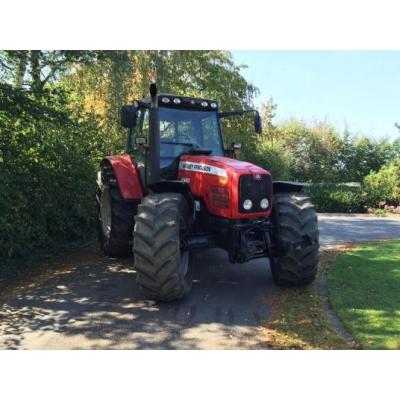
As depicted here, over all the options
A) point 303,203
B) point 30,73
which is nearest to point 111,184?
point 303,203

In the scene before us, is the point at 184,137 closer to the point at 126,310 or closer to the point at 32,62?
the point at 126,310

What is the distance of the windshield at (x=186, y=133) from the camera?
5.57m

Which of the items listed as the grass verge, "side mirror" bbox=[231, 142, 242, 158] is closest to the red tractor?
the grass verge

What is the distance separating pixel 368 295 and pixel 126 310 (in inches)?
120

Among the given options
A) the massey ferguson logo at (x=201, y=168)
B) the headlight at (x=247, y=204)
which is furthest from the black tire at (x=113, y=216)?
the headlight at (x=247, y=204)

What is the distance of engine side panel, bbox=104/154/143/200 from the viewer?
5961mm

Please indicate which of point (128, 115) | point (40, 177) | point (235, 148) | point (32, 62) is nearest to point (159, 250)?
point (128, 115)

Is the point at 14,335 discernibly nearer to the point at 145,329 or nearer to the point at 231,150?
the point at 145,329

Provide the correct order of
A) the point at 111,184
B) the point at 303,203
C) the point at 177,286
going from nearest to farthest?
the point at 177,286, the point at 303,203, the point at 111,184

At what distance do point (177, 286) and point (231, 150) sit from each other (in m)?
2.82

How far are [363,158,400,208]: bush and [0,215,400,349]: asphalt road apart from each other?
13.4 meters

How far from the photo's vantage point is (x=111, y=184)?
6328 millimetres

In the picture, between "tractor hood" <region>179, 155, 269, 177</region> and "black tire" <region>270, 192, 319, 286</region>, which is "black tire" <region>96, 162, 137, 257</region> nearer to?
"tractor hood" <region>179, 155, 269, 177</region>

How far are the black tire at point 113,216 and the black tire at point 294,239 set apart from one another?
88.7 inches
